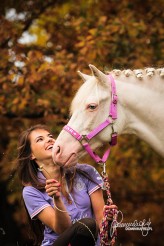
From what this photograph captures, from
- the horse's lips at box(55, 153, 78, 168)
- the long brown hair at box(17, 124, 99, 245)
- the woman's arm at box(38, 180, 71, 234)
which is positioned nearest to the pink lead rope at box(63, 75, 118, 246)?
the horse's lips at box(55, 153, 78, 168)

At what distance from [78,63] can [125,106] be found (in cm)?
283

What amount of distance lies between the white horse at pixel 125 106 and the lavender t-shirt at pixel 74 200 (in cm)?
24

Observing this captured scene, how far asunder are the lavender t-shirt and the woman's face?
0.24 meters

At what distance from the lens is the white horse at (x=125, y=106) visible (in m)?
3.27

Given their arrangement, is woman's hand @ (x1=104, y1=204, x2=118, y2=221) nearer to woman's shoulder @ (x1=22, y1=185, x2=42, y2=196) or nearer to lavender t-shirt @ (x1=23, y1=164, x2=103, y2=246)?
lavender t-shirt @ (x1=23, y1=164, x2=103, y2=246)

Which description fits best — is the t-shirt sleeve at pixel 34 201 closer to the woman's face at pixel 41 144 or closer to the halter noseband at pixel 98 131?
the woman's face at pixel 41 144

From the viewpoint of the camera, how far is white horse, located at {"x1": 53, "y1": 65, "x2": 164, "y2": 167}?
129 inches

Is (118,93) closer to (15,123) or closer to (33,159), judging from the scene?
(33,159)

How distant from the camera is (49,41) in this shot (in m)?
7.09

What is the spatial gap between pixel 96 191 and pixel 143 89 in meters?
0.81

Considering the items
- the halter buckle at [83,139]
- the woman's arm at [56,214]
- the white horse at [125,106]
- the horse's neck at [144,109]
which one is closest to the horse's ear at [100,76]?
the white horse at [125,106]

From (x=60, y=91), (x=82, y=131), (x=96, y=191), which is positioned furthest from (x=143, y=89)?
(x=60, y=91)

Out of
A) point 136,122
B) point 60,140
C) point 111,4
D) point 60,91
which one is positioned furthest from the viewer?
point 111,4

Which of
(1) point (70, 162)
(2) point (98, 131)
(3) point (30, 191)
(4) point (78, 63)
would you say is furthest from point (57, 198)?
(4) point (78, 63)
